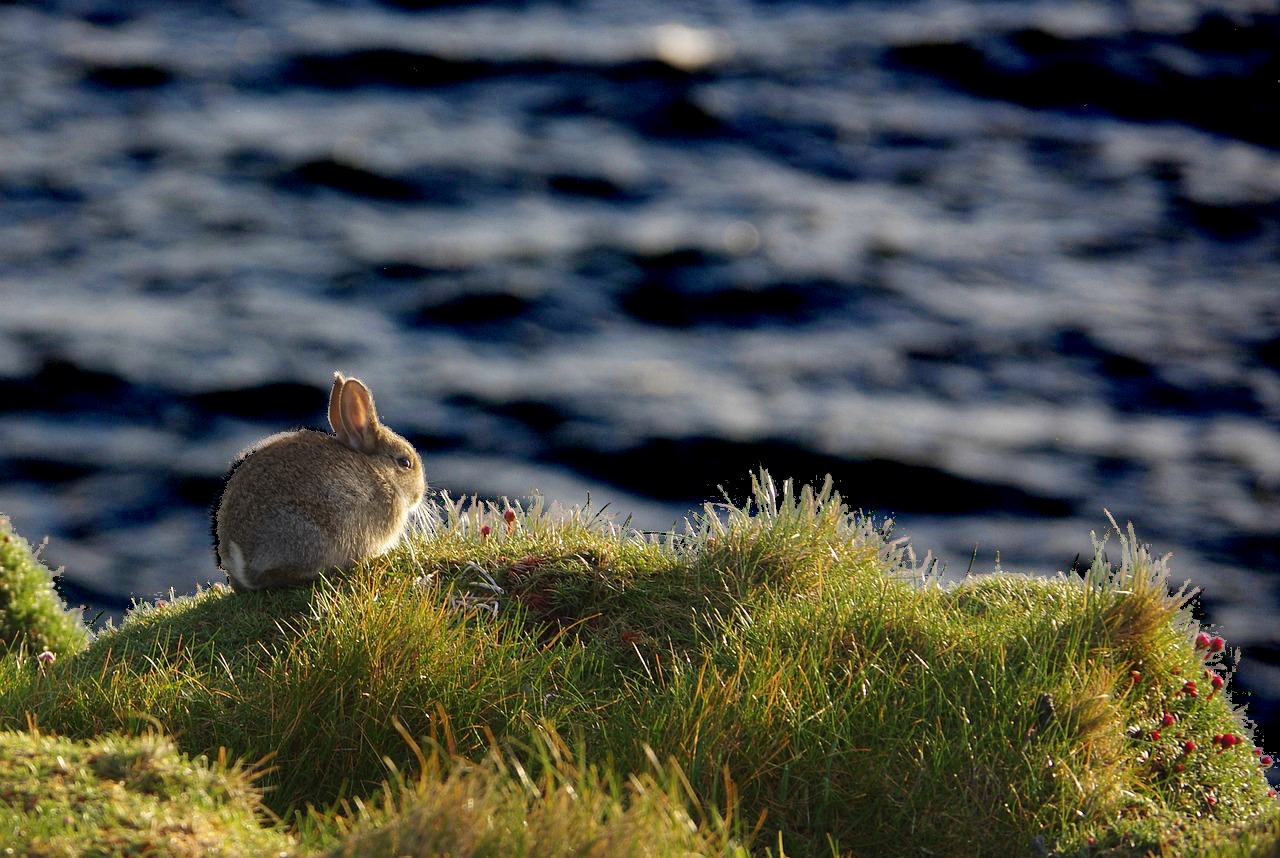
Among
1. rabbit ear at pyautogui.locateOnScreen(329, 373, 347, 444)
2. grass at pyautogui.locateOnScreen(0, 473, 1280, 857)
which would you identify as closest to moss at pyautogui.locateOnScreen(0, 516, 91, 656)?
grass at pyautogui.locateOnScreen(0, 473, 1280, 857)

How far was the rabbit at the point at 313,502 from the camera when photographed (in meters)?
7.33

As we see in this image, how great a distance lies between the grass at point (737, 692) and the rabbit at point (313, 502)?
0.17 metres

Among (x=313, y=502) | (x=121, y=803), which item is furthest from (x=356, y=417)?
(x=121, y=803)

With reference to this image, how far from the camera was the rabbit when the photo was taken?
733 cm

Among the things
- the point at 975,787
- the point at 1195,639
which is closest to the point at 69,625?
the point at 975,787

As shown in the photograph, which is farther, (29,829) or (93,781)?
(93,781)

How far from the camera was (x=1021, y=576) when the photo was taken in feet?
27.7

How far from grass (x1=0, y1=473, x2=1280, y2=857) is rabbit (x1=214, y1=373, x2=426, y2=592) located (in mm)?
175

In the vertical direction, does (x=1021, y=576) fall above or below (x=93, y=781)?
below

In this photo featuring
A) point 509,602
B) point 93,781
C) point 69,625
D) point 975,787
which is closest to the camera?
point 93,781

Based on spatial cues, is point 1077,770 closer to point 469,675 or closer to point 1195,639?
point 1195,639

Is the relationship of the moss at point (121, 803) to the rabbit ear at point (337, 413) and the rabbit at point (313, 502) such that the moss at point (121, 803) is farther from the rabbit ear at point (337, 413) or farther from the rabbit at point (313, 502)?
the rabbit ear at point (337, 413)

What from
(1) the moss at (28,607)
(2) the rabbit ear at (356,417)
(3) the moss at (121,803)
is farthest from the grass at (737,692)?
(1) the moss at (28,607)

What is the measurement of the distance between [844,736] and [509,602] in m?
2.08
